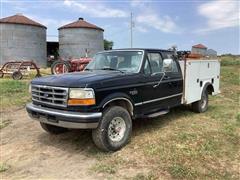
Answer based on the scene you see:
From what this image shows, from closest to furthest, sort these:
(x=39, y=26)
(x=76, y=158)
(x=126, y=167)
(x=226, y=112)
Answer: (x=126, y=167)
(x=76, y=158)
(x=226, y=112)
(x=39, y=26)

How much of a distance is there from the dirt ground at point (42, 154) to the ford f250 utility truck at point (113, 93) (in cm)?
43

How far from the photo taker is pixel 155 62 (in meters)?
7.47

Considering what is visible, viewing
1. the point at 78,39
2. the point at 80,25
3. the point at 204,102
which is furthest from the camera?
the point at 80,25

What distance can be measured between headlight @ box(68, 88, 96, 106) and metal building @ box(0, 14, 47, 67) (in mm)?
25757

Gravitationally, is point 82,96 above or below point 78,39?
below

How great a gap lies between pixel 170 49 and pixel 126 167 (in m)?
4.14

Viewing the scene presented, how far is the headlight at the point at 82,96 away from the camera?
5629 mm

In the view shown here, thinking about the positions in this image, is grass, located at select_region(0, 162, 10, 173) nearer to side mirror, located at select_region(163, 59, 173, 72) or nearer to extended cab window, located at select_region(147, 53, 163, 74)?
extended cab window, located at select_region(147, 53, 163, 74)

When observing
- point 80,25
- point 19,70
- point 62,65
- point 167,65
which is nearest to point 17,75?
point 19,70

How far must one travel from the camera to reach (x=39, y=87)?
21.0 ft

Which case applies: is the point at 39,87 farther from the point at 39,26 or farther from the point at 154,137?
the point at 39,26

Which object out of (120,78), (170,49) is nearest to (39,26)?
(170,49)

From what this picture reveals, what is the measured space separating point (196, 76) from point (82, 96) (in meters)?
4.25

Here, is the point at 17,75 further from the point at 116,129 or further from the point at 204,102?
the point at 116,129
